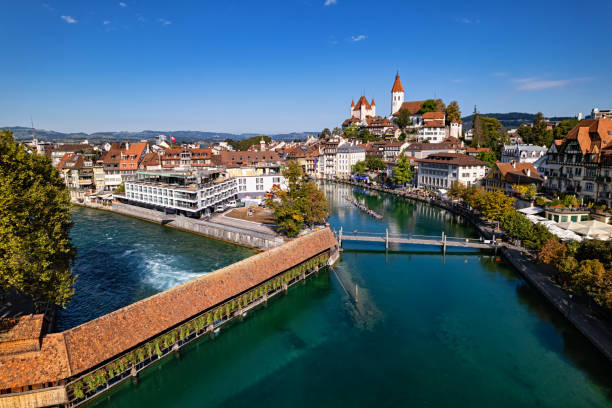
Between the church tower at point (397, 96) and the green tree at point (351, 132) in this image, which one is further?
the church tower at point (397, 96)

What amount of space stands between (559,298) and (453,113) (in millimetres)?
100037

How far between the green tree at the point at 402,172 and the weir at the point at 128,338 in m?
62.3

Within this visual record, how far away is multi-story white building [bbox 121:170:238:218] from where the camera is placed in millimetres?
56406

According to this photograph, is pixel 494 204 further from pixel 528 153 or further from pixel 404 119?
pixel 404 119

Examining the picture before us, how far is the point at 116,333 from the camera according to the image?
69.7 ft

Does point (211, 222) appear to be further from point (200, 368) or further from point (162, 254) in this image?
point (200, 368)

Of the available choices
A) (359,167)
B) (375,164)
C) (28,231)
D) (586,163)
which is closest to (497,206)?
(586,163)

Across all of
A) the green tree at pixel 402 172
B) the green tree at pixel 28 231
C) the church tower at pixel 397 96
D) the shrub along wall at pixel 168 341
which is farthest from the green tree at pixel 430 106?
the green tree at pixel 28 231

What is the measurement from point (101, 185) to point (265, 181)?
41.5m

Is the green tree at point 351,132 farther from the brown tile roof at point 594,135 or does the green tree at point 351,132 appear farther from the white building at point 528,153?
the brown tile roof at point 594,135

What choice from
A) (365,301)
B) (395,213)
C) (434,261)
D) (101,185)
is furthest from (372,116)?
(365,301)

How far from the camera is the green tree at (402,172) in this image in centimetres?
8894

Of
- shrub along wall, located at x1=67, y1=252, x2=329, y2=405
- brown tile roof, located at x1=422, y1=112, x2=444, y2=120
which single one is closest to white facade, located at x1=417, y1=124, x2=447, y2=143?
brown tile roof, located at x1=422, y1=112, x2=444, y2=120

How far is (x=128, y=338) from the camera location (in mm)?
21453
